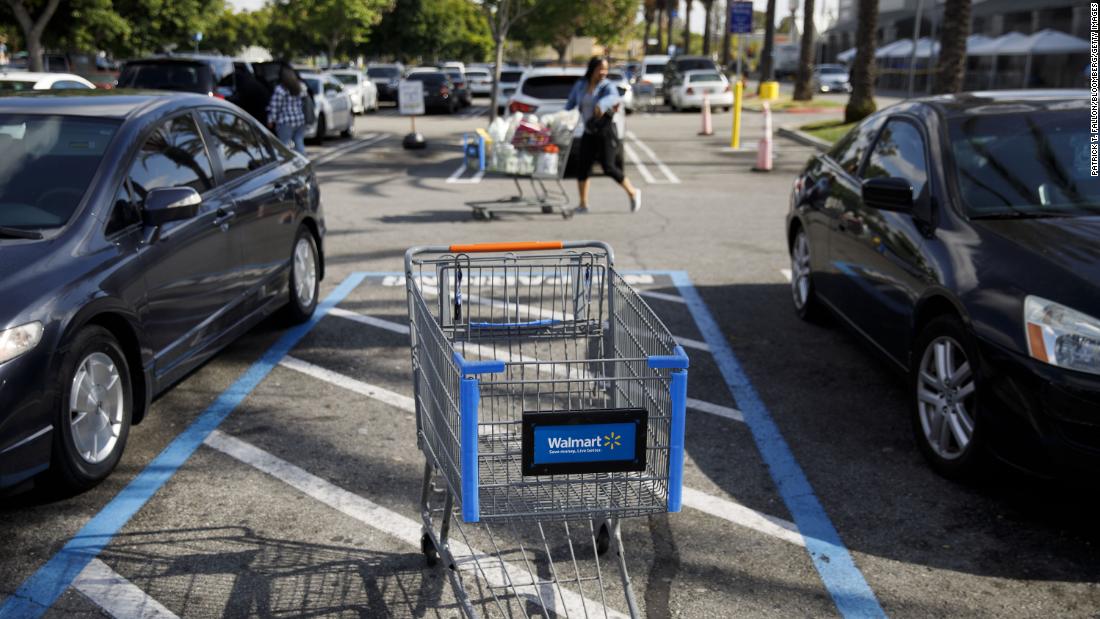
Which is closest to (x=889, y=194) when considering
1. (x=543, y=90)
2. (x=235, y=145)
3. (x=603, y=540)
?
(x=603, y=540)

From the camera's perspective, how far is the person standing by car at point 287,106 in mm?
13422

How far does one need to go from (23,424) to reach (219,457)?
1.10m

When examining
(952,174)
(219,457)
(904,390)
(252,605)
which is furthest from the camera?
(904,390)

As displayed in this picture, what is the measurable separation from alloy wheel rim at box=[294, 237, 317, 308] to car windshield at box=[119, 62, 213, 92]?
37.7ft

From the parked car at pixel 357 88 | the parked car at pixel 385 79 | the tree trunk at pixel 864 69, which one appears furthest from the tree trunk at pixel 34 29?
the tree trunk at pixel 864 69

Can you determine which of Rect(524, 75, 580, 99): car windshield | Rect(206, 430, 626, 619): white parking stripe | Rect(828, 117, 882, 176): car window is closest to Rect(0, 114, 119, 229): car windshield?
Rect(206, 430, 626, 619): white parking stripe

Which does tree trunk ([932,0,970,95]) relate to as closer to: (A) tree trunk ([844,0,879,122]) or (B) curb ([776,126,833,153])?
(B) curb ([776,126,833,153])

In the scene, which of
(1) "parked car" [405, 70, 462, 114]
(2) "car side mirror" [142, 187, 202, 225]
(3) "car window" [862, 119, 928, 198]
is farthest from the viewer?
(1) "parked car" [405, 70, 462, 114]

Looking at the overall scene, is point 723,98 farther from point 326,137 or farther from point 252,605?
point 252,605

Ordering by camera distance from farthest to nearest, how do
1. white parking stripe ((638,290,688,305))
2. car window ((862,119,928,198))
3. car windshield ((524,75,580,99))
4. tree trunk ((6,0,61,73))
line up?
1. tree trunk ((6,0,61,73))
2. car windshield ((524,75,580,99))
3. white parking stripe ((638,290,688,305))
4. car window ((862,119,928,198))

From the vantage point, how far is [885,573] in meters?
3.93

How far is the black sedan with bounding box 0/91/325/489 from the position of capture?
412 centimetres

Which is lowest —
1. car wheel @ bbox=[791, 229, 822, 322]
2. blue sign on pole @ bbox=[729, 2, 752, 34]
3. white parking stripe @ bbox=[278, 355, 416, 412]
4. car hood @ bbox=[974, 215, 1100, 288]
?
white parking stripe @ bbox=[278, 355, 416, 412]

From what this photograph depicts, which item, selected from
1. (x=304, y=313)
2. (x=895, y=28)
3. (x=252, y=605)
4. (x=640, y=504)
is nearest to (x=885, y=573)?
(x=640, y=504)
